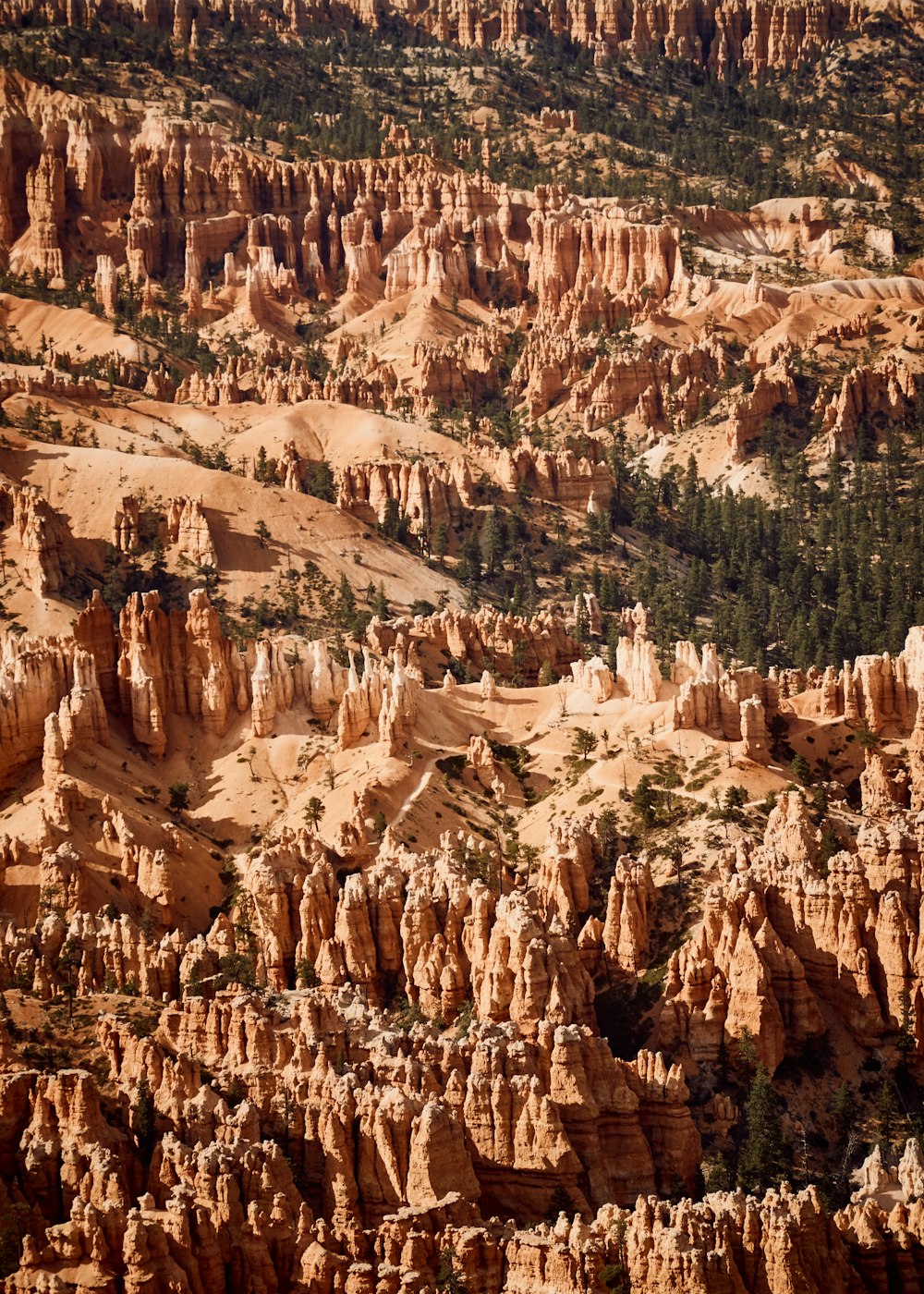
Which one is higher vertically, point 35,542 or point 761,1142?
point 35,542

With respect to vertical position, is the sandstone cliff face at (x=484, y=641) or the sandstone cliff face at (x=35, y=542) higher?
the sandstone cliff face at (x=35, y=542)

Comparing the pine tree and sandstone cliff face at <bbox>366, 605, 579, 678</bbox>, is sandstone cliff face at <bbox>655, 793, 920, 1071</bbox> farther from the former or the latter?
sandstone cliff face at <bbox>366, 605, 579, 678</bbox>

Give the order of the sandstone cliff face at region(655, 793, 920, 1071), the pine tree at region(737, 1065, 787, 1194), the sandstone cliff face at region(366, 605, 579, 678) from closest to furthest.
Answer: the pine tree at region(737, 1065, 787, 1194) → the sandstone cliff face at region(655, 793, 920, 1071) → the sandstone cliff face at region(366, 605, 579, 678)

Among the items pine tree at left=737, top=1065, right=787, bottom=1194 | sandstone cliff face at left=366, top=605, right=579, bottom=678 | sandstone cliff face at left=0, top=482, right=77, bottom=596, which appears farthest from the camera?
sandstone cliff face at left=0, top=482, right=77, bottom=596

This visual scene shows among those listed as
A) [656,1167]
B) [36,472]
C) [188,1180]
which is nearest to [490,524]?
[36,472]

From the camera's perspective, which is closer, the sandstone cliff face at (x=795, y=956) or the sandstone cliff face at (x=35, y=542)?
the sandstone cliff face at (x=795, y=956)

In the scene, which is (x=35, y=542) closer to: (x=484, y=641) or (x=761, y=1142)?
(x=484, y=641)

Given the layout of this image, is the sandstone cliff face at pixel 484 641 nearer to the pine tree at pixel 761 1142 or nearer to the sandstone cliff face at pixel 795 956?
the sandstone cliff face at pixel 795 956

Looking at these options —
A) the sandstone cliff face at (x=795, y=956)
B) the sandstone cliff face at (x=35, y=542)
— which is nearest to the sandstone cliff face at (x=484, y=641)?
the sandstone cliff face at (x=35, y=542)

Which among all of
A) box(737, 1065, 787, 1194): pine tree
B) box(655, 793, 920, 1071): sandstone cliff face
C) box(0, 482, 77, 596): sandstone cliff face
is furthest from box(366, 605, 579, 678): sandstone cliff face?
box(737, 1065, 787, 1194): pine tree

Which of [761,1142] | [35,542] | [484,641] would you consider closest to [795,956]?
[761,1142]

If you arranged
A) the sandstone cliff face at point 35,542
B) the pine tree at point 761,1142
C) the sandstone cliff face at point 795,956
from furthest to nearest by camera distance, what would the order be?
the sandstone cliff face at point 35,542 → the sandstone cliff face at point 795,956 → the pine tree at point 761,1142
